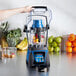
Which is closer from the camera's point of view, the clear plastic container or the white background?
the clear plastic container

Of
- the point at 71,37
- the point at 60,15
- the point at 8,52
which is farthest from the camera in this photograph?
the point at 60,15

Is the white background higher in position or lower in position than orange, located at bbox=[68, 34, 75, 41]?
higher

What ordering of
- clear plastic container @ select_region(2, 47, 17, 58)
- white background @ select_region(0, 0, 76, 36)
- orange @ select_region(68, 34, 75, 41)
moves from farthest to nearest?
white background @ select_region(0, 0, 76, 36) → orange @ select_region(68, 34, 75, 41) → clear plastic container @ select_region(2, 47, 17, 58)

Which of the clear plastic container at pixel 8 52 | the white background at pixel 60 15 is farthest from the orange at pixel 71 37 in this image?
the clear plastic container at pixel 8 52

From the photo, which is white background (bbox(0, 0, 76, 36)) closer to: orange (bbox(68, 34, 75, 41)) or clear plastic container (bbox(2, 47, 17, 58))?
orange (bbox(68, 34, 75, 41))

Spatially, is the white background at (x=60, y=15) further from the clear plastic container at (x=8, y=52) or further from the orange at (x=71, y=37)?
the clear plastic container at (x=8, y=52)

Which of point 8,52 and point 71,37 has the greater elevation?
point 71,37

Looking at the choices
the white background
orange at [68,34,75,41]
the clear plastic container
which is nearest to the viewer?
the clear plastic container

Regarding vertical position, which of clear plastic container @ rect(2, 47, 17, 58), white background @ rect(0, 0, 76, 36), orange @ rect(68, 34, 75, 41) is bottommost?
clear plastic container @ rect(2, 47, 17, 58)

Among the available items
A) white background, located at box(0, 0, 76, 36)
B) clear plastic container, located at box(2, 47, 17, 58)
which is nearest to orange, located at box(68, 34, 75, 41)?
white background, located at box(0, 0, 76, 36)

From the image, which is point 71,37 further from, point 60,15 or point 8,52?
point 8,52

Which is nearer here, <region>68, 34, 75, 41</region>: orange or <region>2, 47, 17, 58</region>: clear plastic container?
<region>2, 47, 17, 58</region>: clear plastic container

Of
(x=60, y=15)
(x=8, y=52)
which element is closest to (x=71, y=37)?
(x=60, y=15)

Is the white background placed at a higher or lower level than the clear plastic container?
higher
